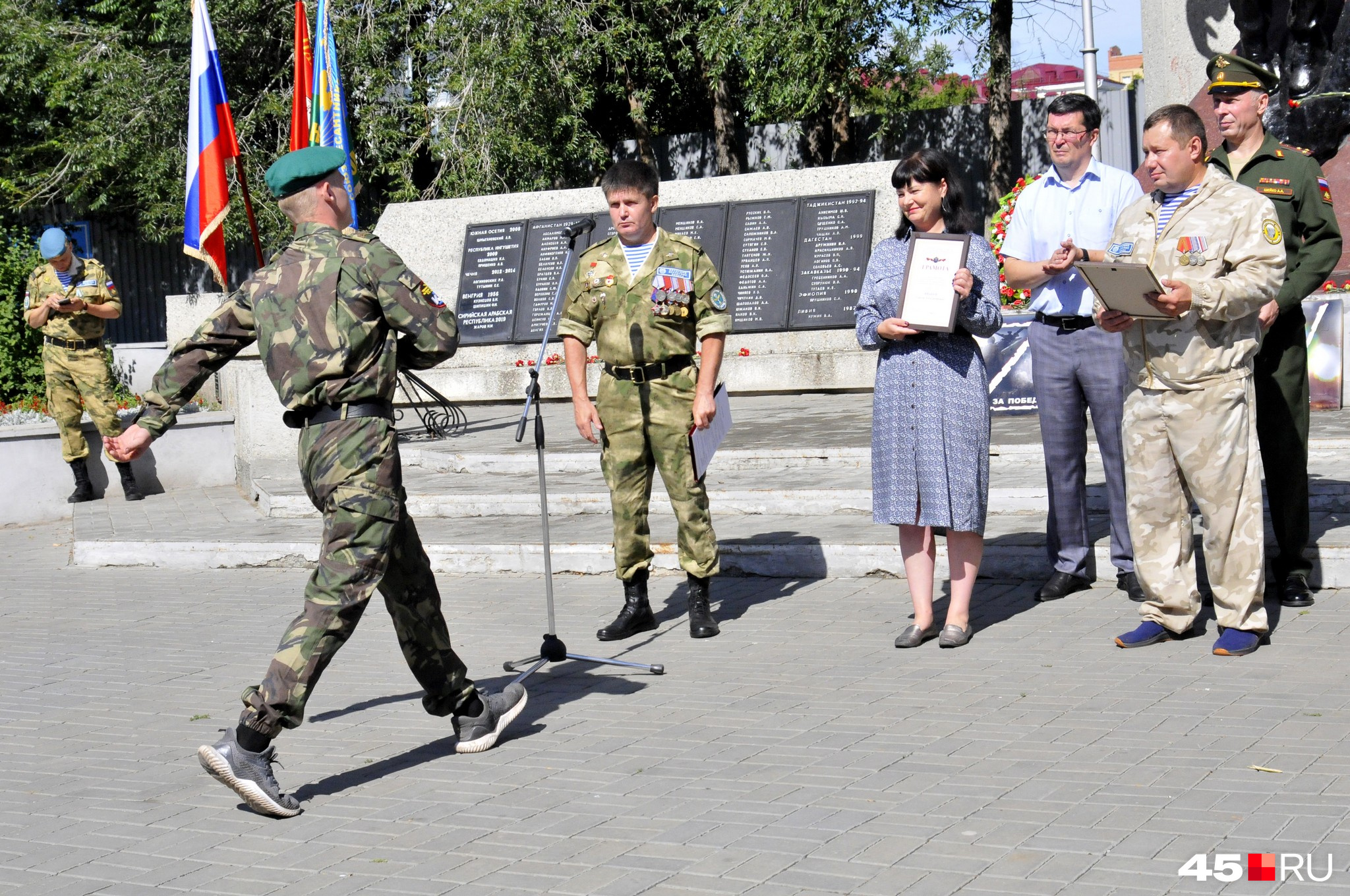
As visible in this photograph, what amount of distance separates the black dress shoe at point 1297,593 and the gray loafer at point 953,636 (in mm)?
1466

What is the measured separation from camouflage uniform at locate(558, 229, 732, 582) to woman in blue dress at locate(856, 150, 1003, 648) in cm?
80

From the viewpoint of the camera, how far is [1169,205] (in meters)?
5.82

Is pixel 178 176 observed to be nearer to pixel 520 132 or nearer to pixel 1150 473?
pixel 520 132

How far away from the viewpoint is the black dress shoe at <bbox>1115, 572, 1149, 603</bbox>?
22.0 ft

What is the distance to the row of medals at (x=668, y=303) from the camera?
647cm

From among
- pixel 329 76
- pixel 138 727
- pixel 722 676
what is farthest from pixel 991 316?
pixel 329 76

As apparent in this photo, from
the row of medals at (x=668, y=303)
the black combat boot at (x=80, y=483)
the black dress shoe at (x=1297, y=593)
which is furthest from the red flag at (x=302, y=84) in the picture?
the black dress shoe at (x=1297, y=593)

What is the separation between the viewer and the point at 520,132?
1938 centimetres

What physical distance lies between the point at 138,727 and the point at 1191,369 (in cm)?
442

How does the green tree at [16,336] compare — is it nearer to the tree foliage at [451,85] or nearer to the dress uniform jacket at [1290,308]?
the tree foliage at [451,85]

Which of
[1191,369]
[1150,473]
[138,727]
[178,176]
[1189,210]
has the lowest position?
[138,727]

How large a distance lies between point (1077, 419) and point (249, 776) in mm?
3989

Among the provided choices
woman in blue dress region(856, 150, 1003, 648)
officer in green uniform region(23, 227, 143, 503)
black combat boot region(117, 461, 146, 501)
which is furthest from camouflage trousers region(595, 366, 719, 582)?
officer in green uniform region(23, 227, 143, 503)

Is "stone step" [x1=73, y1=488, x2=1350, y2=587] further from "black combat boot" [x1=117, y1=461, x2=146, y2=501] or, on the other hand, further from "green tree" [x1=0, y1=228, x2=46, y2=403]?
"green tree" [x1=0, y1=228, x2=46, y2=403]
